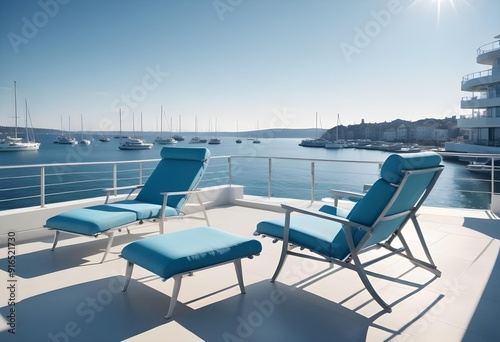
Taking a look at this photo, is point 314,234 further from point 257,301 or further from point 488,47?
point 488,47

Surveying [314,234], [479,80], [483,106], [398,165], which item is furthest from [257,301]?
[479,80]

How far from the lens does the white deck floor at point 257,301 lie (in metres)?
1.93

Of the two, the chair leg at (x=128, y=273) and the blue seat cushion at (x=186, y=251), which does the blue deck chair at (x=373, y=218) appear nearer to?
the blue seat cushion at (x=186, y=251)

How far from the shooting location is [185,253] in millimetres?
2139

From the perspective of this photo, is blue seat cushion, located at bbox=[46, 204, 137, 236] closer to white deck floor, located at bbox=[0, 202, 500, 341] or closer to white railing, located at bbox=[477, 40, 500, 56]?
white deck floor, located at bbox=[0, 202, 500, 341]

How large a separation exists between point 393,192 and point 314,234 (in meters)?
0.58

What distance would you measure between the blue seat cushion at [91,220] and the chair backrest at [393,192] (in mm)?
1964

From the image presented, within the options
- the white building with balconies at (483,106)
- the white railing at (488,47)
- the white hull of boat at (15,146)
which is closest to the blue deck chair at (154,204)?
the white building with balconies at (483,106)

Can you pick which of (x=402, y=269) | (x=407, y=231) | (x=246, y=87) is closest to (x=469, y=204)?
(x=246, y=87)

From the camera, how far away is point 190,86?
35.9 ft

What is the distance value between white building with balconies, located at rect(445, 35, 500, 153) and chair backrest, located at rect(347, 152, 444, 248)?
27.0m

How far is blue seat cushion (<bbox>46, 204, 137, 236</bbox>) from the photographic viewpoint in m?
2.95

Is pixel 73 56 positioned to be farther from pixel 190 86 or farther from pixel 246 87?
pixel 246 87

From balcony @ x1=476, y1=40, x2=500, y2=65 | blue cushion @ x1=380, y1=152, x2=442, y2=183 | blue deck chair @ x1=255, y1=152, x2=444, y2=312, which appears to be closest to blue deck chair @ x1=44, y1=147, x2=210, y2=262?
blue deck chair @ x1=255, y1=152, x2=444, y2=312
